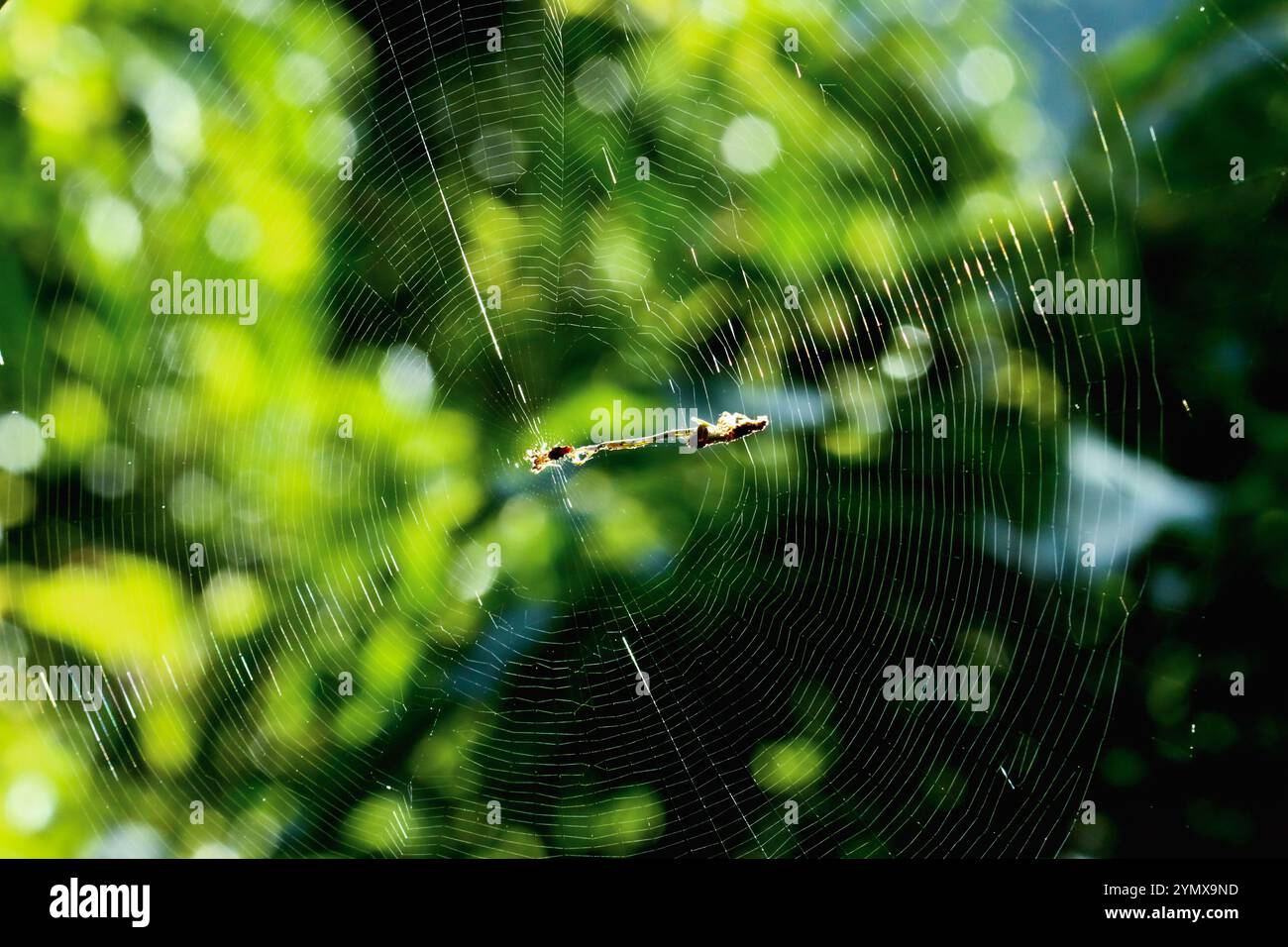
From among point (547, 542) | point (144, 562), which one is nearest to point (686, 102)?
point (547, 542)

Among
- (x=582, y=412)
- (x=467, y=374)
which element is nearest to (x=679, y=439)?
(x=582, y=412)

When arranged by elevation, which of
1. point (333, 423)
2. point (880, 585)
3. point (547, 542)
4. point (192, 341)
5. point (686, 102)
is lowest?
point (880, 585)

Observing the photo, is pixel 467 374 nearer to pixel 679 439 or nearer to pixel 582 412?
pixel 582 412

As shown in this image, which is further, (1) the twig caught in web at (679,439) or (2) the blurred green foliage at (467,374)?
(2) the blurred green foliage at (467,374)

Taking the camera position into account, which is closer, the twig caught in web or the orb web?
the twig caught in web

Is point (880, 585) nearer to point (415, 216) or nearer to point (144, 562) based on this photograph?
point (415, 216)
